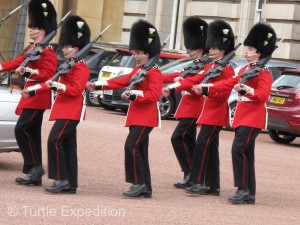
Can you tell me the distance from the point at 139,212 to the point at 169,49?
23.1m

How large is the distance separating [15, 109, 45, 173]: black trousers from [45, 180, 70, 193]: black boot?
0.75m

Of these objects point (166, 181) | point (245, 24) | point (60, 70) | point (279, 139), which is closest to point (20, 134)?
point (60, 70)

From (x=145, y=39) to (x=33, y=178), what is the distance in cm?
181

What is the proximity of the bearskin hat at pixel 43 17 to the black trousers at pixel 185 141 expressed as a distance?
69.3 inches

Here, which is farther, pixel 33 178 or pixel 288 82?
pixel 288 82

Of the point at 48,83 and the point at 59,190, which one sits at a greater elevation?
the point at 48,83

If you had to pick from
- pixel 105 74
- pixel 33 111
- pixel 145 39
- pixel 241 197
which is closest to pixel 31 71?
pixel 33 111

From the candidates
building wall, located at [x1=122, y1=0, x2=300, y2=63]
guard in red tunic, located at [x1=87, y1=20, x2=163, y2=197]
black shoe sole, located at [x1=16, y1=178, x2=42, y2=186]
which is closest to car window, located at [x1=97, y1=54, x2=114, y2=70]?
building wall, located at [x1=122, y1=0, x2=300, y2=63]

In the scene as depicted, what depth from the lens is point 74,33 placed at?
43.8 feet

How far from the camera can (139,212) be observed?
11711 millimetres

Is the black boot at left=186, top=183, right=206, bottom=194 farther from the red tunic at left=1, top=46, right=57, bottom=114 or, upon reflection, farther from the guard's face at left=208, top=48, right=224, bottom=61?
the red tunic at left=1, top=46, right=57, bottom=114

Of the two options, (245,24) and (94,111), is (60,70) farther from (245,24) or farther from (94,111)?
(245,24)

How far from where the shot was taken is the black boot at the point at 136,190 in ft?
42.5

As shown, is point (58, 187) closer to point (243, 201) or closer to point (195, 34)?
point (243, 201)
